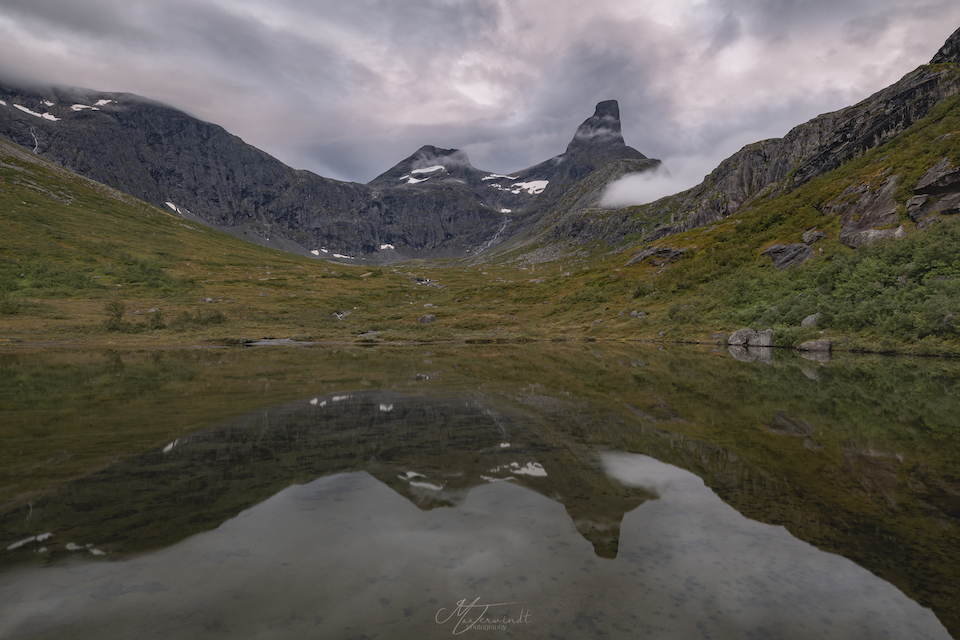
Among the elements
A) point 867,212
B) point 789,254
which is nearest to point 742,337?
point 789,254

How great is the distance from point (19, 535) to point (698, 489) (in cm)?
1290

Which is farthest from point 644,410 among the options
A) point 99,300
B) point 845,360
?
point 99,300

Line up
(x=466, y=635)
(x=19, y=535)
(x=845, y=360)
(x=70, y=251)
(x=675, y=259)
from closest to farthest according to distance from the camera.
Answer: (x=466, y=635) → (x=19, y=535) → (x=845, y=360) → (x=675, y=259) → (x=70, y=251)

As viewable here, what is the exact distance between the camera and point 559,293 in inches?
4754

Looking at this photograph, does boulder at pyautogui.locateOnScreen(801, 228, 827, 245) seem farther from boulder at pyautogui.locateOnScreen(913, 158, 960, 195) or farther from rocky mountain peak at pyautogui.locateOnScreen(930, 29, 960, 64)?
rocky mountain peak at pyautogui.locateOnScreen(930, 29, 960, 64)

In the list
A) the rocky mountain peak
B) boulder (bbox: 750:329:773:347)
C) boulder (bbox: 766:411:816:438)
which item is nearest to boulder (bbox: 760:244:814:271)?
boulder (bbox: 750:329:773:347)

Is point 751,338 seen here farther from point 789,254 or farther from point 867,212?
point 867,212

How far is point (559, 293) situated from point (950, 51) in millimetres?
126108

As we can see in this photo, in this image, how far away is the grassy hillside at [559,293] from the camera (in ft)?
159

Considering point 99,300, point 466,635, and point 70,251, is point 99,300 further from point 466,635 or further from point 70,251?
point 466,635

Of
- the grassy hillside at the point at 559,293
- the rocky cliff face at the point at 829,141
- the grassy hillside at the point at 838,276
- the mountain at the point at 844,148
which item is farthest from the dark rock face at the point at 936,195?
the rocky cliff face at the point at 829,141

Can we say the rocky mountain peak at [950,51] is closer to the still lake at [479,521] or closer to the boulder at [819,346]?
the boulder at [819,346]

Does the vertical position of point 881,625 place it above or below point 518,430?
above

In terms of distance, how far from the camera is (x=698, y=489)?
32.5 feet
